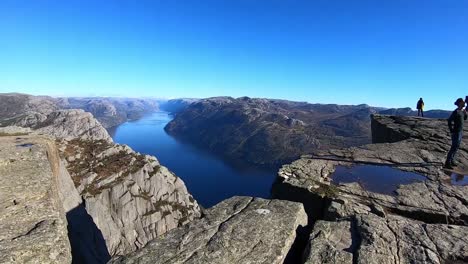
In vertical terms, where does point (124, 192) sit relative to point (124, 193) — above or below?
above

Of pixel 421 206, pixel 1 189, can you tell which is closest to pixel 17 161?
pixel 1 189


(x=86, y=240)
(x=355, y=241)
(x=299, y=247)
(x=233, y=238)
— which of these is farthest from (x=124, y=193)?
(x=355, y=241)

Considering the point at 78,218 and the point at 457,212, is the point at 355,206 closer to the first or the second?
the point at 457,212

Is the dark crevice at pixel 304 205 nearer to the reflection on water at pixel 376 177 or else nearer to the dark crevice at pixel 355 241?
the dark crevice at pixel 355 241

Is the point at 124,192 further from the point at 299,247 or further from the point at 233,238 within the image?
the point at 299,247

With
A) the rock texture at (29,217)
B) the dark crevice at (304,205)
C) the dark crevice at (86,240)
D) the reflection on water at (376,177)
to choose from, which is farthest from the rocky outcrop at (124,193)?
the reflection on water at (376,177)

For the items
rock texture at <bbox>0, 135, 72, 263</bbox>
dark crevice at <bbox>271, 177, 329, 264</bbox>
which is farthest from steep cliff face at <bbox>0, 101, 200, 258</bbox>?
dark crevice at <bbox>271, 177, 329, 264</bbox>

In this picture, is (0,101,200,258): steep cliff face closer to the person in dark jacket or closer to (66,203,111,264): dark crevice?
(66,203,111,264): dark crevice

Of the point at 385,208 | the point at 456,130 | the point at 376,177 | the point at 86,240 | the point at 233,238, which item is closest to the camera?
the point at 233,238
